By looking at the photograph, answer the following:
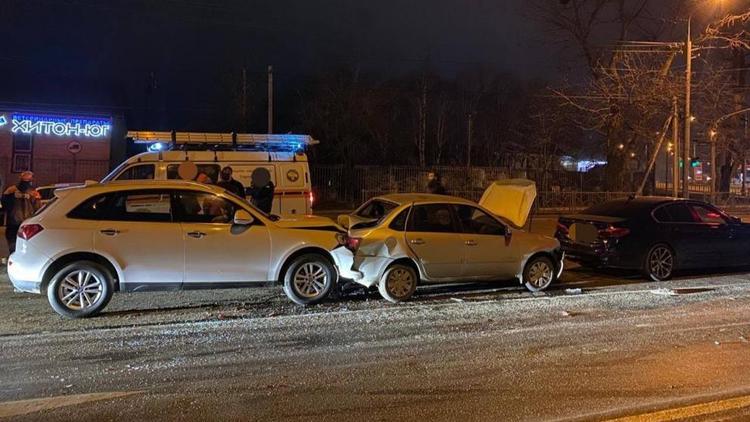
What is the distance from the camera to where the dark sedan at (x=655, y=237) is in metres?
10.2

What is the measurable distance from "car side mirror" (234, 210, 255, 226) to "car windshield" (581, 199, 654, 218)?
20.5 ft

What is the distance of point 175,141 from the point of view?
14984 millimetres

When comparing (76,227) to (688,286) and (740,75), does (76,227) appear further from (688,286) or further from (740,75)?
(740,75)

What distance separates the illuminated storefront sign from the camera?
95.3ft

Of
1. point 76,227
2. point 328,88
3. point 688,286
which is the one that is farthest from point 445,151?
point 76,227

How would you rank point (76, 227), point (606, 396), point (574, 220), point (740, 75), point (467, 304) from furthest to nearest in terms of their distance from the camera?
point (740, 75), point (574, 220), point (467, 304), point (76, 227), point (606, 396)

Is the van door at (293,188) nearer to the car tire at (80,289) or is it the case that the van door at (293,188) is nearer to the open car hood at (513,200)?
the open car hood at (513,200)

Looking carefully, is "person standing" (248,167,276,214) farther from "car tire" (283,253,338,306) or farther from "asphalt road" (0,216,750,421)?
"car tire" (283,253,338,306)

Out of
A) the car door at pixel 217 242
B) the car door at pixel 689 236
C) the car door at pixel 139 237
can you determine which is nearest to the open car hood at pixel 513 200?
the car door at pixel 689 236

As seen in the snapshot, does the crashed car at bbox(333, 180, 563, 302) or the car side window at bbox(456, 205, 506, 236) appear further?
the car side window at bbox(456, 205, 506, 236)

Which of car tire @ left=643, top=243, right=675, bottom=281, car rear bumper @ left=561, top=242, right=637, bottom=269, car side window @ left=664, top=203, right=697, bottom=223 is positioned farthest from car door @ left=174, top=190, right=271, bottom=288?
car side window @ left=664, top=203, right=697, bottom=223

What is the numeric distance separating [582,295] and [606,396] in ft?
14.5

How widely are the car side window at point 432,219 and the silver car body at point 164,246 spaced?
1075 millimetres

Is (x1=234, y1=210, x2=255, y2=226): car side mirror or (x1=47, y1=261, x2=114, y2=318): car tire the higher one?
(x1=234, y1=210, x2=255, y2=226): car side mirror
